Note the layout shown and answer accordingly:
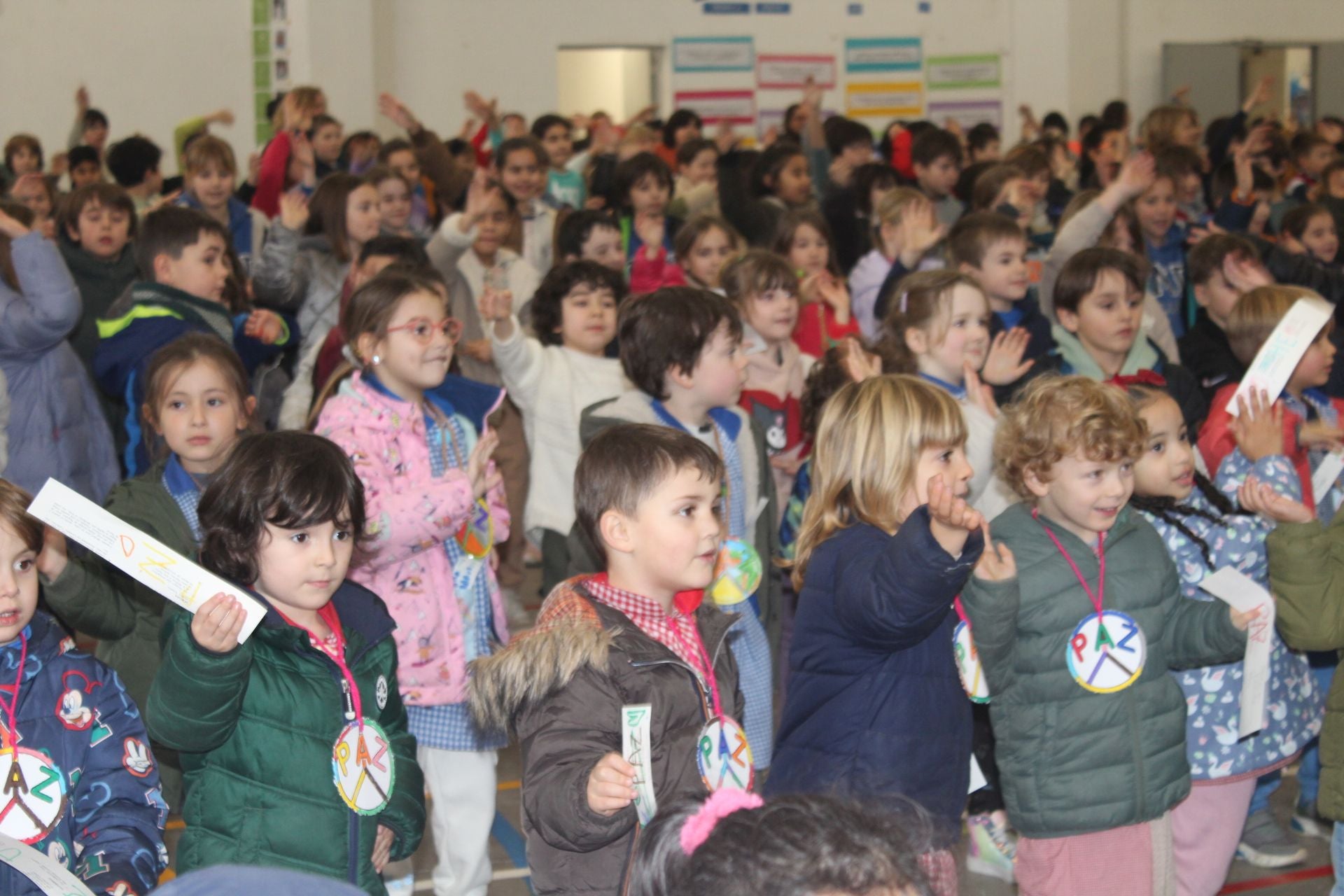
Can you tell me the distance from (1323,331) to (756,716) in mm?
1974

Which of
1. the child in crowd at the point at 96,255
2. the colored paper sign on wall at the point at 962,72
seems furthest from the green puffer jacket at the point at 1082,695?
the colored paper sign on wall at the point at 962,72

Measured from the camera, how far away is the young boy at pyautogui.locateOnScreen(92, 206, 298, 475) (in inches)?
167

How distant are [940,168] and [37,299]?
5.51 m

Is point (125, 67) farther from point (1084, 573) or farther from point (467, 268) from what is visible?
point (1084, 573)

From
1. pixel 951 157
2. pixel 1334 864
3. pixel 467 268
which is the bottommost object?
pixel 1334 864

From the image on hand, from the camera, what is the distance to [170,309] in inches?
173

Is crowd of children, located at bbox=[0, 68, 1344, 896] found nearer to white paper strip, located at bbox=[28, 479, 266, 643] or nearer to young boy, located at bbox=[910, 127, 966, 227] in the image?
white paper strip, located at bbox=[28, 479, 266, 643]

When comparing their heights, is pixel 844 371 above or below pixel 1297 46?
below

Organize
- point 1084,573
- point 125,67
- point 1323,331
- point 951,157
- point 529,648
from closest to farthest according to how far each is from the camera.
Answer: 1. point 529,648
2. point 1084,573
3. point 1323,331
4. point 951,157
5. point 125,67

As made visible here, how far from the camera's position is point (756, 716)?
3.60 m

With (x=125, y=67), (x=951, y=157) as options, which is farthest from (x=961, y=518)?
(x=125, y=67)

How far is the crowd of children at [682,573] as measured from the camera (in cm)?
232

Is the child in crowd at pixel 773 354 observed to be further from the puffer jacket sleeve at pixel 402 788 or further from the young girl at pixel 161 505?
the puffer jacket sleeve at pixel 402 788

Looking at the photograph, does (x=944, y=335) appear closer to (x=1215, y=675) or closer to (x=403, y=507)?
(x=1215, y=675)
